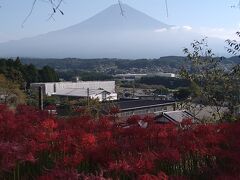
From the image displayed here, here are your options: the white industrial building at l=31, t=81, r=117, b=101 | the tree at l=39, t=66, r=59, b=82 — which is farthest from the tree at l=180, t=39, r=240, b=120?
the tree at l=39, t=66, r=59, b=82

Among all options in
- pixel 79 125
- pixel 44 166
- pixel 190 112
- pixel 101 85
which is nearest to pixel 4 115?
pixel 79 125

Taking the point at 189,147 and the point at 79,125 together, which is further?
the point at 79,125

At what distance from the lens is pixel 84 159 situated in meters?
3.11

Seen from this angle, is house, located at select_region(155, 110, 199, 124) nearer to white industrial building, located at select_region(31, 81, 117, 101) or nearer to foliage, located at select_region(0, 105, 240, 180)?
foliage, located at select_region(0, 105, 240, 180)

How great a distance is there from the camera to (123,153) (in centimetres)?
320

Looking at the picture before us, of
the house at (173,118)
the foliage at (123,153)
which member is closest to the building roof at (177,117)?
the house at (173,118)

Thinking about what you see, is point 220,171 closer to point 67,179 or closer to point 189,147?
point 189,147

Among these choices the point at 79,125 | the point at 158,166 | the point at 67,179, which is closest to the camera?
the point at 67,179

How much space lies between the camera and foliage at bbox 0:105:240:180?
108 inches

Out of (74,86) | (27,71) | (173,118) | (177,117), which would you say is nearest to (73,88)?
(74,86)

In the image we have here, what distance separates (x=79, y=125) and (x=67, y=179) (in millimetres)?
2158

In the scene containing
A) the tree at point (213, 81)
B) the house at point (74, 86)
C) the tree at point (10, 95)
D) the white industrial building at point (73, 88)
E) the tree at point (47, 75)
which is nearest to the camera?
the tree at point (213, 81)

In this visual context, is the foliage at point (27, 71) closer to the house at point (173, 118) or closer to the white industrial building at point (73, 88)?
the white industrial building at point (73, 88)

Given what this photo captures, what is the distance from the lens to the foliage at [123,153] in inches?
108
